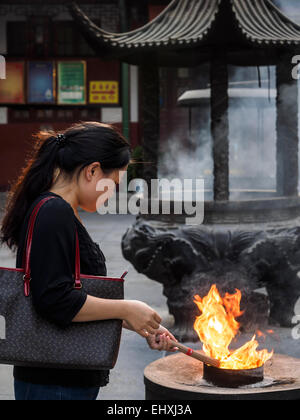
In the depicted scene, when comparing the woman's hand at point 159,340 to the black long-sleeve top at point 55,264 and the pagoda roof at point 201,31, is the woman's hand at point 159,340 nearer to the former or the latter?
the black long-sleeve top at point 55,264

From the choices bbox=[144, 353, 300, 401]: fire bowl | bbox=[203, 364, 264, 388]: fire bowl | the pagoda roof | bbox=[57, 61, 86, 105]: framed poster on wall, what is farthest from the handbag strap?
bbox=[57, 61, 86, 105]: framed poster on wall

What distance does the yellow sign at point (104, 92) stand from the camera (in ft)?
67.7

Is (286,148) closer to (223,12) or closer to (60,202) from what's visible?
(223,12)

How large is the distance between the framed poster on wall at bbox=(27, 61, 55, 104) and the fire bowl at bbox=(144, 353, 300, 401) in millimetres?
18297

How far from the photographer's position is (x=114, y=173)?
2.24 m

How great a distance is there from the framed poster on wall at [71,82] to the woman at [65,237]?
741 inches

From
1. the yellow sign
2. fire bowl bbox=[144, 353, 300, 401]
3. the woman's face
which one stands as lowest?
fire bowl bbox=[144, 353, 300, 401]

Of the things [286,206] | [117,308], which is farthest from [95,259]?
[286,206]

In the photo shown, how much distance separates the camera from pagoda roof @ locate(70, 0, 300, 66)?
18.6 feet

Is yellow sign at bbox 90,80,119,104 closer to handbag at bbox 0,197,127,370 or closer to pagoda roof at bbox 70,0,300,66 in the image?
pagoda roof at bbox 70,0,300,66

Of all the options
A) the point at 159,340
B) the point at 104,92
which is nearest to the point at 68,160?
the point at 159,340
